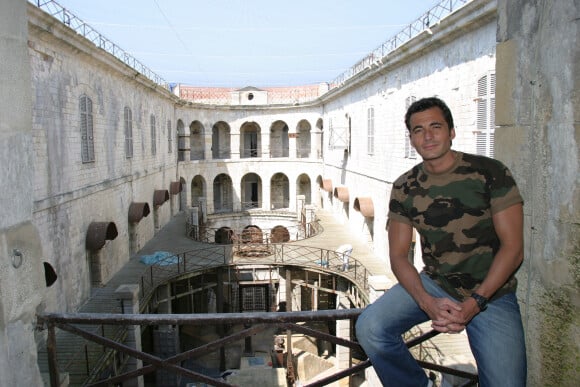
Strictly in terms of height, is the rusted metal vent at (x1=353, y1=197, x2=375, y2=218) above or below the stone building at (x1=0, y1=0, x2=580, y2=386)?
below

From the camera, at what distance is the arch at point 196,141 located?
37125 mm

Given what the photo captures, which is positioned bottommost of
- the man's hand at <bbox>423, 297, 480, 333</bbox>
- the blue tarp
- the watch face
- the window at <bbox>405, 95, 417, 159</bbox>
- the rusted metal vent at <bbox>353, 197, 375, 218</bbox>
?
the blue tarp

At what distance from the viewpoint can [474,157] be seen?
2.83 m

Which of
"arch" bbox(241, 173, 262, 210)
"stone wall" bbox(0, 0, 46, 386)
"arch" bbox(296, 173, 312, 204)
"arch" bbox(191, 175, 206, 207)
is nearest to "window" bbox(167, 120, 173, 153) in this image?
"arch" bbox(191, 175, 206, 207)

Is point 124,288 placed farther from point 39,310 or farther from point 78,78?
point 39,310

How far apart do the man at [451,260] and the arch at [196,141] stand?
3478 centimetres

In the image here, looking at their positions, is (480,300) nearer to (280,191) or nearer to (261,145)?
(261,145)

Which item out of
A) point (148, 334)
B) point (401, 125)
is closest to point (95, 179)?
point (148, 334)

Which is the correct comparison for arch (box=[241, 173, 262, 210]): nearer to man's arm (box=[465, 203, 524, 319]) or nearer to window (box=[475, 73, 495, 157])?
window (box=[475, 73, 495, 157])

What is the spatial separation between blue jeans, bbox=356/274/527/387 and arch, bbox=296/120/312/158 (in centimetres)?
3563

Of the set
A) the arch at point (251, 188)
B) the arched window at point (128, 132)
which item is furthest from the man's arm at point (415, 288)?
the arch at point (251, 188)

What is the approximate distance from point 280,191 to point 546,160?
3693 centimetres

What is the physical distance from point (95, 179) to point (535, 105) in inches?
601

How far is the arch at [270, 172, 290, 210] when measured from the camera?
129 ft
